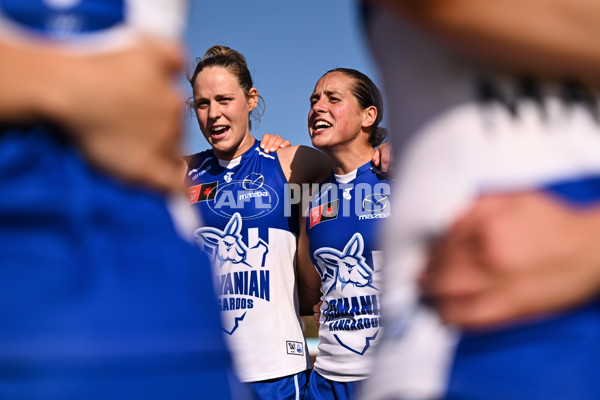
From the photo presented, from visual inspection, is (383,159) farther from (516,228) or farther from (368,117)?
(516,228)

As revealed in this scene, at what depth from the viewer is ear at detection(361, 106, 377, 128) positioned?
440cm

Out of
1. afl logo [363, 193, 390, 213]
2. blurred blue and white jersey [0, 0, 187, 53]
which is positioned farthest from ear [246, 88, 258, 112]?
blurred blue and white jersey [0, 0, 187, 53]

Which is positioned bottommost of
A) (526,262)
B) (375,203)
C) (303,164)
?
(526,262)

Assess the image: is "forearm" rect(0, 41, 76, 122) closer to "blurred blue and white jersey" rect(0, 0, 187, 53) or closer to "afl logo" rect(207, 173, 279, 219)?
"blurred blue and white jersey" rect(0, 0, 187, 53)

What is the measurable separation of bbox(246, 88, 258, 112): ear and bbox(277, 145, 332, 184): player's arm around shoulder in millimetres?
463

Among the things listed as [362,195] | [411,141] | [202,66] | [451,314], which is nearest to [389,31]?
[411,141]

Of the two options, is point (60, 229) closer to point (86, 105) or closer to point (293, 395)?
point (86, 105)

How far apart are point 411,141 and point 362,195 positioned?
10.5 feet

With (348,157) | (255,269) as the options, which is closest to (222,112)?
(348,157)

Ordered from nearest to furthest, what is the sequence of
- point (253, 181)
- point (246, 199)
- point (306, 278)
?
point (246, 199) → point (253, 181) → point (306, 278)

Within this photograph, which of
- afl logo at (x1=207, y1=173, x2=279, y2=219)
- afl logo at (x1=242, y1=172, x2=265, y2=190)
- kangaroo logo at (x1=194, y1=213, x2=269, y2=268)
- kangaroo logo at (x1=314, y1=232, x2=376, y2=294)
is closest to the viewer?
kangaroo logo at (x1=314, y1=232, x2=376, y2=294)

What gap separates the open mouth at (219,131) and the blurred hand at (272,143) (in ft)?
0.92

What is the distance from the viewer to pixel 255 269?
391 centimetres

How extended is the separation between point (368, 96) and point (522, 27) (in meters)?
3.73
